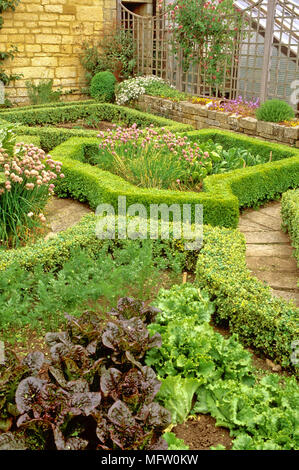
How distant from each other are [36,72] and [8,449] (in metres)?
Result: 11.7

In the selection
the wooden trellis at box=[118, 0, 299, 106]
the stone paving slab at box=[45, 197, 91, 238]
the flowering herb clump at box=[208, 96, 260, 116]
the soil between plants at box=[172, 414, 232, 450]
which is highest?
the wooden trellis at box=[118, 0, 299, 106]

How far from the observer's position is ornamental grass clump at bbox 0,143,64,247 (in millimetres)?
4770

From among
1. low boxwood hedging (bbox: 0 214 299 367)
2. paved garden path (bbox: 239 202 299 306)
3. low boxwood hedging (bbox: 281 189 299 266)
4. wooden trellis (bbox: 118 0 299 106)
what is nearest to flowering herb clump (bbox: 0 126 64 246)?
low boxwood hedging (bbox: 0 214 299 367)

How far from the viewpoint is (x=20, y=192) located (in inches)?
198

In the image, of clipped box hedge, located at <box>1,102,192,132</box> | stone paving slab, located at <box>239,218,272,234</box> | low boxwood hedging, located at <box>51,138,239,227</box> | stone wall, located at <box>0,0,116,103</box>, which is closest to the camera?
low boxwood hedging, located at <box>51,138,239,227</box>

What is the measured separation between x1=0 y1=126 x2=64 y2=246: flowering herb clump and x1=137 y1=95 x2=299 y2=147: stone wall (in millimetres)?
4612

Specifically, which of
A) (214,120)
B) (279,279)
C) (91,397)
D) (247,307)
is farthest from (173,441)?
(214,120)

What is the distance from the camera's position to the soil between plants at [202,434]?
2.63 m

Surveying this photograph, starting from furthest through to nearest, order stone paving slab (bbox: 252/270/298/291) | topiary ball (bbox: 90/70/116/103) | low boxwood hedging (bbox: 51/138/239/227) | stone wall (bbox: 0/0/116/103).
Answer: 1. topiary ball (bbox: 90/70/116/103)
2. stone wall (bbox: 0/0/116/103)
3. low boxwood hedging (bbox: 51/138/239/227)
4. stone paving slab (bbox: 252/270/298/291)

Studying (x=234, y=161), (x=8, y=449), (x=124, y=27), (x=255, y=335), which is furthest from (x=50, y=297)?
(x=124, y=27)

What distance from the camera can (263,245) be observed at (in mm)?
5359

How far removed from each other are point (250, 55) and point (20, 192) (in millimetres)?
6609

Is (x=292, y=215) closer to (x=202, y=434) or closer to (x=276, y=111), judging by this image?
(x=202, y=434)

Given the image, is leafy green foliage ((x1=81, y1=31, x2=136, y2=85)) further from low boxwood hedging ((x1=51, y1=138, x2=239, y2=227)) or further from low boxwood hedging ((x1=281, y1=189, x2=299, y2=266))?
low boxwood hedging ((x1=281, y1=189, x2=299, y2=266))
